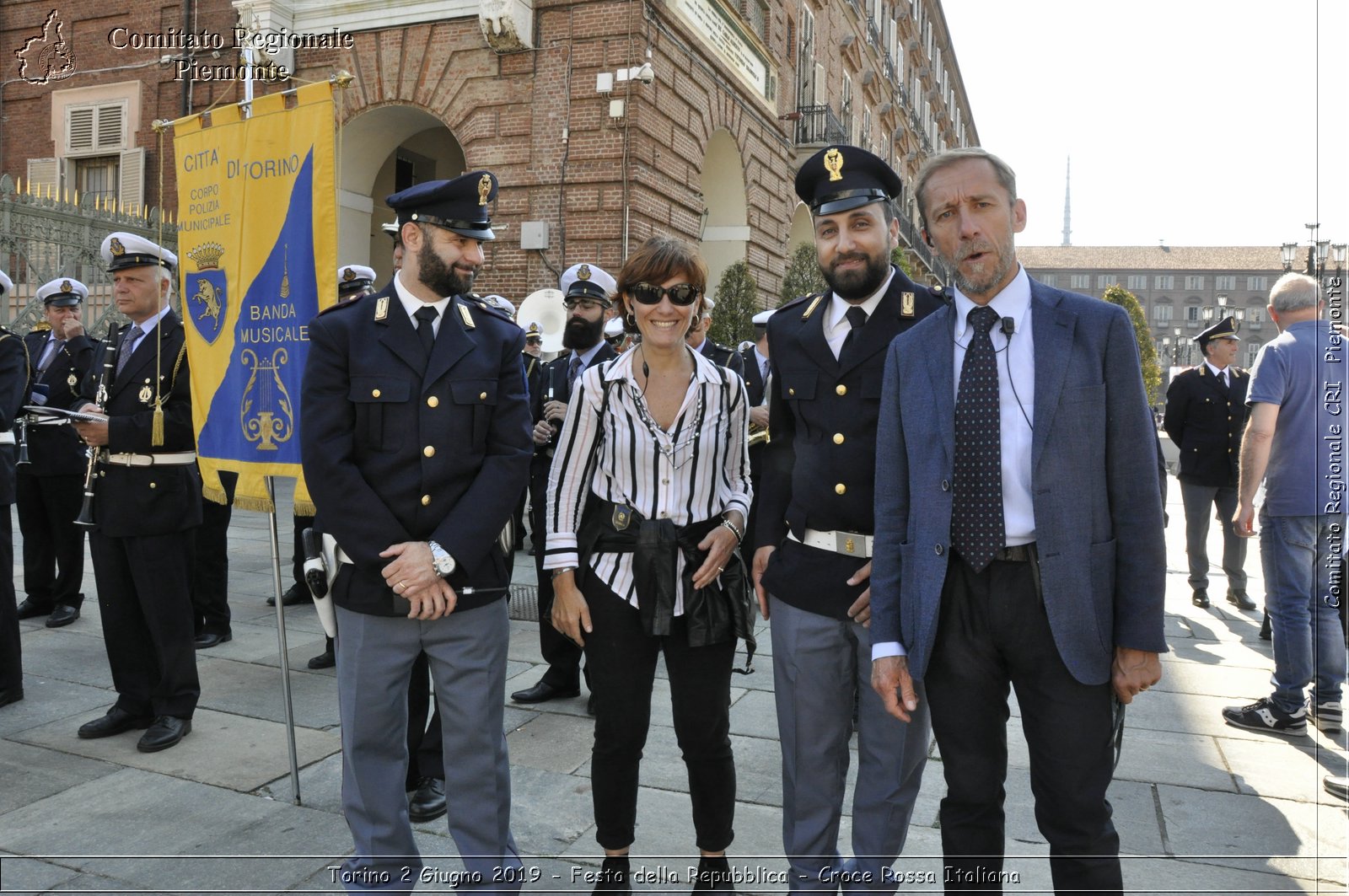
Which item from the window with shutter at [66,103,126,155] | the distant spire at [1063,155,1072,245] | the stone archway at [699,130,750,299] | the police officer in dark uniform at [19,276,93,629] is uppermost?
the distant spire at [1063,155,1072,245]

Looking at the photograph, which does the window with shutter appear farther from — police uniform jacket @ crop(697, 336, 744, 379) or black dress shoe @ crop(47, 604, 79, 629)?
police uniform jacket @ crop(697, 336, 744, 379)

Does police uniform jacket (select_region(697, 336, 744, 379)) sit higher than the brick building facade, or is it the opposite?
the brick building facade

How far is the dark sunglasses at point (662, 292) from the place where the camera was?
9.73ft

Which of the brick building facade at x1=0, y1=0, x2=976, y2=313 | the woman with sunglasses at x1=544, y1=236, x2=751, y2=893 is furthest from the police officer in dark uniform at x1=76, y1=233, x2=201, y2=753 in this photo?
the brick building facade at x1=0, y1=0, x2=976, y2=313

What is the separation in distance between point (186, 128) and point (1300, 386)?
17.4ft

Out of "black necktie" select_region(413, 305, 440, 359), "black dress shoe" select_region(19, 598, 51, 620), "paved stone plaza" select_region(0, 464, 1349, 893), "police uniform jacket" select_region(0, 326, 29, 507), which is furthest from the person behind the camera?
"black dress shoe" select_region(19, 598, 51, 620)

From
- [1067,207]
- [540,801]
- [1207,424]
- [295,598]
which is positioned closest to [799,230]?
[1207,424]

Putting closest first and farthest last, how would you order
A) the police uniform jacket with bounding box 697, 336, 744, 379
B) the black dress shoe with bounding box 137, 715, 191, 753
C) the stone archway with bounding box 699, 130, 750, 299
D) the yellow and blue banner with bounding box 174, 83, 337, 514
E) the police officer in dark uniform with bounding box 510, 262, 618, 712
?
the yellow and blue banner with bounding box 174, 83, 337, 514, the black dress shoe with bounding box 137, 715, 191, 753, the police officer in dark uniform with bounding box 510, 262, 618, 712, the police uniform jacket with bounding box 697, 336, 744, 379, the stone archway with bounding box 699, 130, 750, 299

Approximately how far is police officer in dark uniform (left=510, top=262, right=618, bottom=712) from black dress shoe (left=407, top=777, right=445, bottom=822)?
103 centimetres

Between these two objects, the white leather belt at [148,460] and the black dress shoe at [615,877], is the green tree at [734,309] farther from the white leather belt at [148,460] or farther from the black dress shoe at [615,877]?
the black dress shoe at [615,877]

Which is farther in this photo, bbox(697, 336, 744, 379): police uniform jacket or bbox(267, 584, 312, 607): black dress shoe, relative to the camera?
bbox(267, 584, 312, 607): black dress shoe

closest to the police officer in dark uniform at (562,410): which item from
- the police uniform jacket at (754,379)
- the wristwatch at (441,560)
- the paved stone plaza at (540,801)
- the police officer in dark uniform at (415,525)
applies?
the paved stone plaza at (540,801)

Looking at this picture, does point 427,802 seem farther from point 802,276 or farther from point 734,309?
point 802,276

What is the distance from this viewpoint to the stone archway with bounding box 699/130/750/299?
61.5 feet
